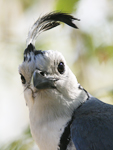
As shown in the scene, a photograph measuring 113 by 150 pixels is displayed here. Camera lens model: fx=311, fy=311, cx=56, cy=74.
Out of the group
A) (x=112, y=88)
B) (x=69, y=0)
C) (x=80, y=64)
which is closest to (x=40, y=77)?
(x=112, y=88)

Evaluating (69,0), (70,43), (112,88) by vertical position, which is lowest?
(112,88)

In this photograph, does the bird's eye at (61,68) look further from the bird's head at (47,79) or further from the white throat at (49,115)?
the white throat at (49,115)

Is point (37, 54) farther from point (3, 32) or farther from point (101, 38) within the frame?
point (3, 32)

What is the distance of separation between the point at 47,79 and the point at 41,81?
66mm

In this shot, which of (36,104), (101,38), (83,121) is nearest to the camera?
(83,121)

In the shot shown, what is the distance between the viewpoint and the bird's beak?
2.06 m

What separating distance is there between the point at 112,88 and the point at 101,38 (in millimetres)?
743

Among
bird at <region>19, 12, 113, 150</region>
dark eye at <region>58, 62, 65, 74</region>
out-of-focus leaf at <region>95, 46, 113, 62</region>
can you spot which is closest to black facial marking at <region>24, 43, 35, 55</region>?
bird at <region>19, 12, 113, 150</region>

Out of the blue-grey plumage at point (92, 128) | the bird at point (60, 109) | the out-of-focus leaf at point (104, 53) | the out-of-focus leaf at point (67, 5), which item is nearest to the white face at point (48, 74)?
the bird at point (60, 109)

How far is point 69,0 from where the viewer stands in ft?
10.2

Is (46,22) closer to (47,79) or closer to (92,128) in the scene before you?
(47,79)

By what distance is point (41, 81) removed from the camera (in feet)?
6.79

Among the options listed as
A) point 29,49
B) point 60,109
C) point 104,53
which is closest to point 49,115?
point 60,109

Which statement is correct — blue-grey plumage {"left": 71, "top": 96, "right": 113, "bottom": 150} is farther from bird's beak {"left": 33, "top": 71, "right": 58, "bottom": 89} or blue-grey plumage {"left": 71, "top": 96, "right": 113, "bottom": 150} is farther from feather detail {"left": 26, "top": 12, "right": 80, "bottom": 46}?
feather detail {"left": 26, "top": 12, "right": 80, "bottom": 46}
